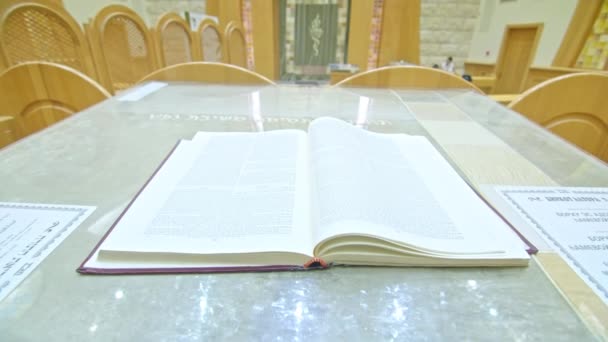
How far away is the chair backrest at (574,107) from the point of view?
758 mm

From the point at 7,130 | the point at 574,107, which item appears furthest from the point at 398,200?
the point at 7,130

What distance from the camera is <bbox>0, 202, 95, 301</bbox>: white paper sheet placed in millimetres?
262

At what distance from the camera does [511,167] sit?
1.57ft

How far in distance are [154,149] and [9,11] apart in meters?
1.08

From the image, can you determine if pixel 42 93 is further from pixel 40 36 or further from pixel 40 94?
pixel 40 36

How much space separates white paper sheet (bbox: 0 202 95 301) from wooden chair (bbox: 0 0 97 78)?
1133 millimetres

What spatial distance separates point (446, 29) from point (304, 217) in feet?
14.9

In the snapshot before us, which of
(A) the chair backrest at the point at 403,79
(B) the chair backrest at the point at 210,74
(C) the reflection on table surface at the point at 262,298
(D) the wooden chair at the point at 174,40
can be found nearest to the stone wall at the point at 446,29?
(D) the wooden chair at the point at 174,40

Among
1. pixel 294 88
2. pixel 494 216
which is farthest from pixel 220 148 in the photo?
pixel 294 88

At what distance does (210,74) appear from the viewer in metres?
1.08

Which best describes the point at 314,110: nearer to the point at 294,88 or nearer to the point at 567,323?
the point at 294,88

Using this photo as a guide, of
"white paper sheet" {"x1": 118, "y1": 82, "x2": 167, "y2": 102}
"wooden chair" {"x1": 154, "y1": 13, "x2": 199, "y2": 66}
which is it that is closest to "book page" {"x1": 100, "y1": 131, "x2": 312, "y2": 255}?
"white paper sheet" {"x1": 118, "y1": 82, "x2": 167, "y2": 102}

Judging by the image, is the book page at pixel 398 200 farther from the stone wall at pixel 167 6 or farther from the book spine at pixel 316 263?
the stone wall at pixel 167 6

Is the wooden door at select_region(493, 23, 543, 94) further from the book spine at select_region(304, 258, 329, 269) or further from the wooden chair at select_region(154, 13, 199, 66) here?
the book spine at select_region(304, 258, 329, 269)
